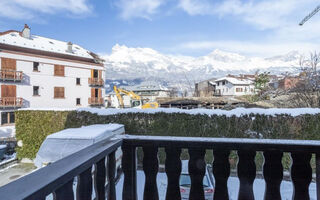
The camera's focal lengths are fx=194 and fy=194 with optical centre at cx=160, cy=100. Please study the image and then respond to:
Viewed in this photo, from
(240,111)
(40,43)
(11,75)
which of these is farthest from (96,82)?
(240,111)

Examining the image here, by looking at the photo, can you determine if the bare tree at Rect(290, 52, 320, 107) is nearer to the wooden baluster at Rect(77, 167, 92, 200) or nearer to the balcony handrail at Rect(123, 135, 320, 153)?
the balcony handrail at Rect(123, 135, 320, 153)

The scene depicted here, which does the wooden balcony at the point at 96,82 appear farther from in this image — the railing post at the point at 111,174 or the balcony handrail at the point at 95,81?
the railing post at the point at 111,174

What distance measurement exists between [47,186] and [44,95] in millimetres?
16248

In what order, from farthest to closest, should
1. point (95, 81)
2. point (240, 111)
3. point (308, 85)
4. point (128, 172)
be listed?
point (95, 81) → point (308, 85) → point (240, 111) → point (128, 172)

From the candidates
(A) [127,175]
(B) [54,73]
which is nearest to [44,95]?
(B) [54,73]

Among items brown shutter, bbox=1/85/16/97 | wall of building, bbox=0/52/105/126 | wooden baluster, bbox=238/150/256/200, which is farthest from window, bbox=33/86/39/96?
wooden baluster, bbox=238/150/256/200

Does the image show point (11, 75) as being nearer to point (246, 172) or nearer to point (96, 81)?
point (96, 81)

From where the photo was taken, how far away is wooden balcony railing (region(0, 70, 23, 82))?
12172 mm

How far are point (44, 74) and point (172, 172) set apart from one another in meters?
16.0

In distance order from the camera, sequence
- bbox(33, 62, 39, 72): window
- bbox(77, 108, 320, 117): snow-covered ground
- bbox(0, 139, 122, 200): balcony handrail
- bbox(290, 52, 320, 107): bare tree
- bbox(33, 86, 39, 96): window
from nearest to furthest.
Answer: bbox(0, 139, 122, 200): balcony handrail, bbox(77, 108, 320, 117): snow-covered ground, bbox(290, 52, 320, 107): bare tree, bbox(33, 62, 39, 72): window, bbox(33, 86, 39, 96): window

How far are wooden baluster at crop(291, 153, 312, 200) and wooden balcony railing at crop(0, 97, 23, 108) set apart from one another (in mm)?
15234

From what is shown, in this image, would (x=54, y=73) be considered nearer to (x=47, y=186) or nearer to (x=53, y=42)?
(x=53, y=42)

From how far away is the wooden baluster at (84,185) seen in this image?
879 millimetres

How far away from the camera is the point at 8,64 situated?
12.6 m
